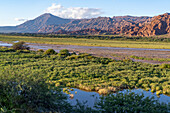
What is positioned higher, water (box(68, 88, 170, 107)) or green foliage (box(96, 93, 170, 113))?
green foliage (box(96, 93, 170, 113))

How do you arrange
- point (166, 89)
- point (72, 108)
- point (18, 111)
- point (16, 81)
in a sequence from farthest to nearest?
point (166, 89) → point (72, 108) → point (16, 81) → point (18, 111)

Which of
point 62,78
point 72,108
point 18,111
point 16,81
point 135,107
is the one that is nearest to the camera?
point 18,111

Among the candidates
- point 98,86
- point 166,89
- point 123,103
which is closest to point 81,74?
point 98,86

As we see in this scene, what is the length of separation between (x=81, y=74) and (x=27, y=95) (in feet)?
46.2

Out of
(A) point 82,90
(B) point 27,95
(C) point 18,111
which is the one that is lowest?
(A) point 82,90

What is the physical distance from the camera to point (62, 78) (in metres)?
22.7

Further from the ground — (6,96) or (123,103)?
(6,96)

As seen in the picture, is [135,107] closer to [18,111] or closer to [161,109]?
[161,109]

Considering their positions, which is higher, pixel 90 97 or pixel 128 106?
pixel 128 106

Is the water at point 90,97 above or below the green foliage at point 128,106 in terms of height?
below

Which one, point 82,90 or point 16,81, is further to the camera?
point 82,90

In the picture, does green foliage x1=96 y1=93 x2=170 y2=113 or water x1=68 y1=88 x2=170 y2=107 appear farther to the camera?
water x1=68 y1=88 x2=170 y2=107

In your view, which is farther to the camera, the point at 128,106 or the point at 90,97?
the point at 90,97

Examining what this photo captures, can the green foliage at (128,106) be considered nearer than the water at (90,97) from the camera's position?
Yes
